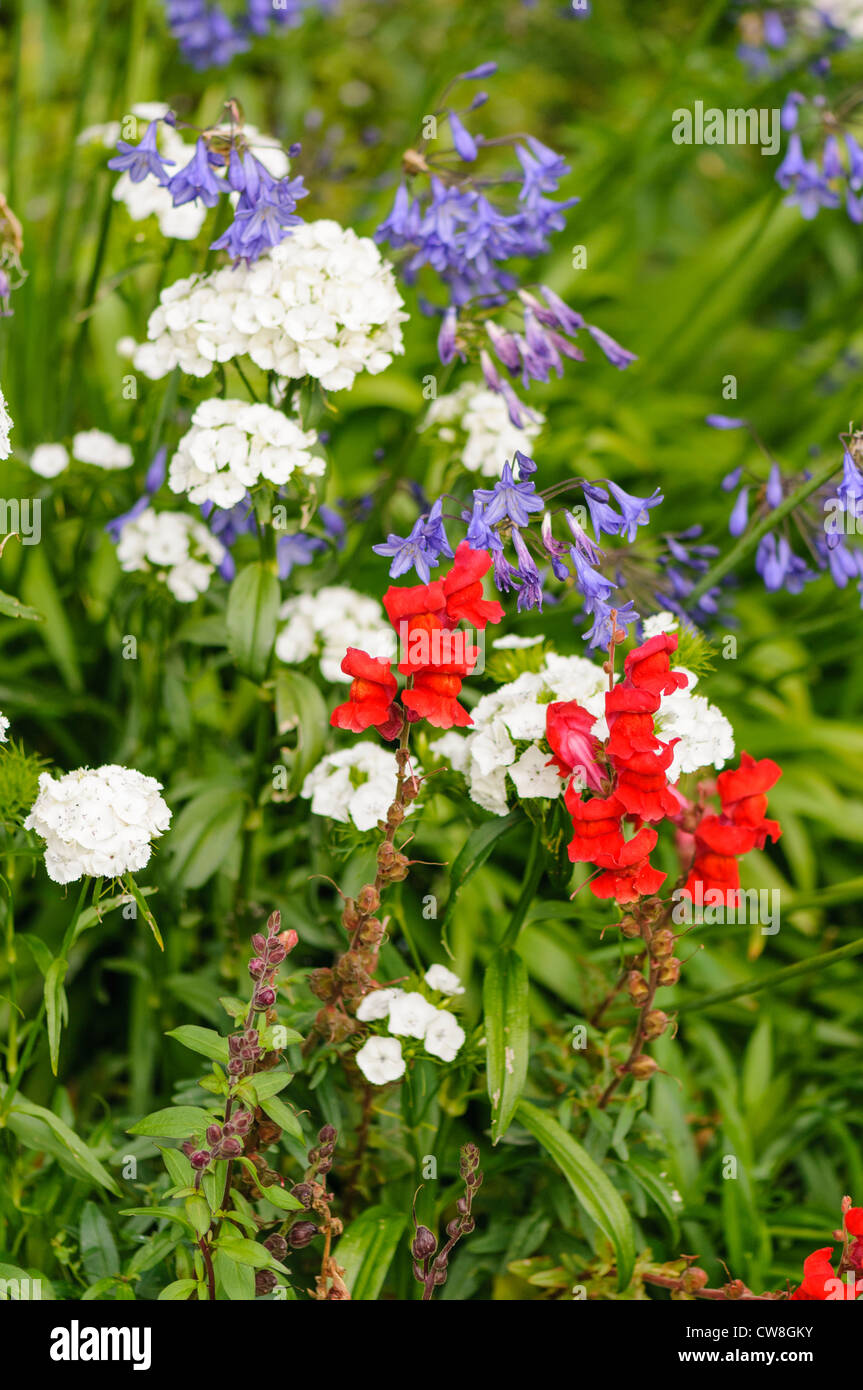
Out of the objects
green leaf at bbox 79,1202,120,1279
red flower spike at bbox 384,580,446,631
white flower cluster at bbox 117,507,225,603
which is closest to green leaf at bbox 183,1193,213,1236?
green leaf at bbox 79,1202,120,1279

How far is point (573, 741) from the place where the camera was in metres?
1.79

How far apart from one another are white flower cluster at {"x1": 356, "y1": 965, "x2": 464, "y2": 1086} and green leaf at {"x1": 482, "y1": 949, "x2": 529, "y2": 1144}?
66mm

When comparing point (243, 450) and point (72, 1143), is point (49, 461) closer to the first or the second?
point (243, 450)

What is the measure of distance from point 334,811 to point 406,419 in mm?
1883

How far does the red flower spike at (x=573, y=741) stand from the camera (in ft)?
5.83

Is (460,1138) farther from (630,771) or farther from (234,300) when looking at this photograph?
(234,300)

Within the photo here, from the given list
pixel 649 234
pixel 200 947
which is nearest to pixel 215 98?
pixel 649 234

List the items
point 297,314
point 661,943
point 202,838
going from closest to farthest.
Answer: point 661,943
point 297,314
point 202,838

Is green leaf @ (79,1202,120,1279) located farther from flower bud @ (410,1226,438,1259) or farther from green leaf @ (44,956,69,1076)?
flower bud @ (410,1226,438,1259)

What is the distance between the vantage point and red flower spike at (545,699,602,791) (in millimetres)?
1778

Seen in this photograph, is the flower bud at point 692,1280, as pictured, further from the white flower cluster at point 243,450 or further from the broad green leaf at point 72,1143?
the white flower cluster at point 243,450

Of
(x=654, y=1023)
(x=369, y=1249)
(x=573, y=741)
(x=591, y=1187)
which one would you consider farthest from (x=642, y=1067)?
(x=573, y=741)

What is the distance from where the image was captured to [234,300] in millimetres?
2135

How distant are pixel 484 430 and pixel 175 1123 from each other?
60.4 inches
